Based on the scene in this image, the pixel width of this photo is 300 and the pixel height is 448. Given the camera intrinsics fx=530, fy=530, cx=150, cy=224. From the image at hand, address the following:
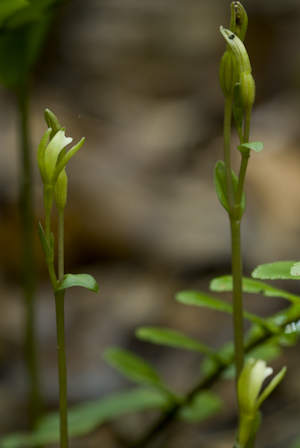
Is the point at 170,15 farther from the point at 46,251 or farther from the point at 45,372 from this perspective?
the point at 46,251

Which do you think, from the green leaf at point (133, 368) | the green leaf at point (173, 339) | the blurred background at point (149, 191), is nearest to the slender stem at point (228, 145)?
the green leaf at point (173, 339)

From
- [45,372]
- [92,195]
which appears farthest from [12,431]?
[92,195]

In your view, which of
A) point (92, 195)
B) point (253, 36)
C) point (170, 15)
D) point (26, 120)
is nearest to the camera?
point (26, 120)

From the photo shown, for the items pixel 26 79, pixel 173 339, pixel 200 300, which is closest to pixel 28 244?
pixel 26 79

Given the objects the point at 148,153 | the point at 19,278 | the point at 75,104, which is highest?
the point at 75,104

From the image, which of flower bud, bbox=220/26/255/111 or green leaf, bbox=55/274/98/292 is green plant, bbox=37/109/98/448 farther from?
flower bud, bbox=220/26/255/111

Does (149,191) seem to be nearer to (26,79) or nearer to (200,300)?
(26,79)

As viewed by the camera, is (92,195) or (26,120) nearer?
(26,120)

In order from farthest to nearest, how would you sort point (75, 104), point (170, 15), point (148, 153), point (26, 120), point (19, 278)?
1. point (170, 15)
2. point (75, 104)
3. point (148, 153)
4. point (19, 278)
5. point (26, 120)
